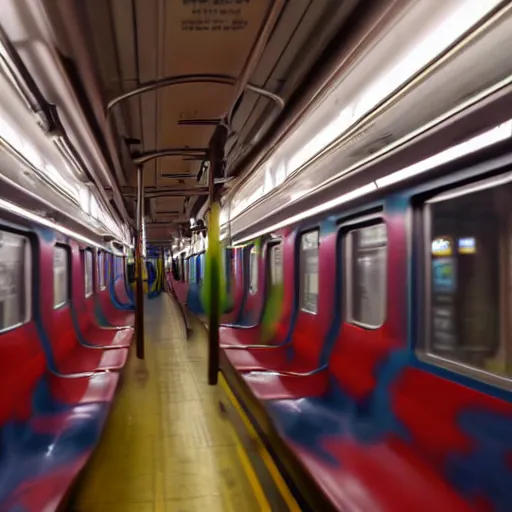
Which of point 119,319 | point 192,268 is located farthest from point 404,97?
point 192,268

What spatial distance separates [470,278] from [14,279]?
13.3ft

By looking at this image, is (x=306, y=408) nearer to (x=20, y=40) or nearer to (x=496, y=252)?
(x=496, y=252)

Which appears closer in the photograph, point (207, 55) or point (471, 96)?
point (471, 96)

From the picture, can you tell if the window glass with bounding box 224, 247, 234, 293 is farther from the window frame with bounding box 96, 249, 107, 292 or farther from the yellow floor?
the yellow floor

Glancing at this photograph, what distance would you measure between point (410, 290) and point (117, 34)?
94.8 inches

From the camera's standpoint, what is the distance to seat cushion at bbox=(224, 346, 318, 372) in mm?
5634

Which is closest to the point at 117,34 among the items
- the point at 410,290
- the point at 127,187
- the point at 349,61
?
the point at 349,61

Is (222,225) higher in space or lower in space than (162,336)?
higher

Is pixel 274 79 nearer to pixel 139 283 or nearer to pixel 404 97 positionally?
pixel 404 97

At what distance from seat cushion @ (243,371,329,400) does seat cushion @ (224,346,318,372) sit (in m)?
0.25

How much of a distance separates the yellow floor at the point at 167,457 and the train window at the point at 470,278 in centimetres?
165

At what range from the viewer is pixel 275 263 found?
7500mm

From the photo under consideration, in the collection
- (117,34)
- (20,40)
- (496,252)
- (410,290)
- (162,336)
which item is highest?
(117,34)

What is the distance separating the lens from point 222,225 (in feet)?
28.4
